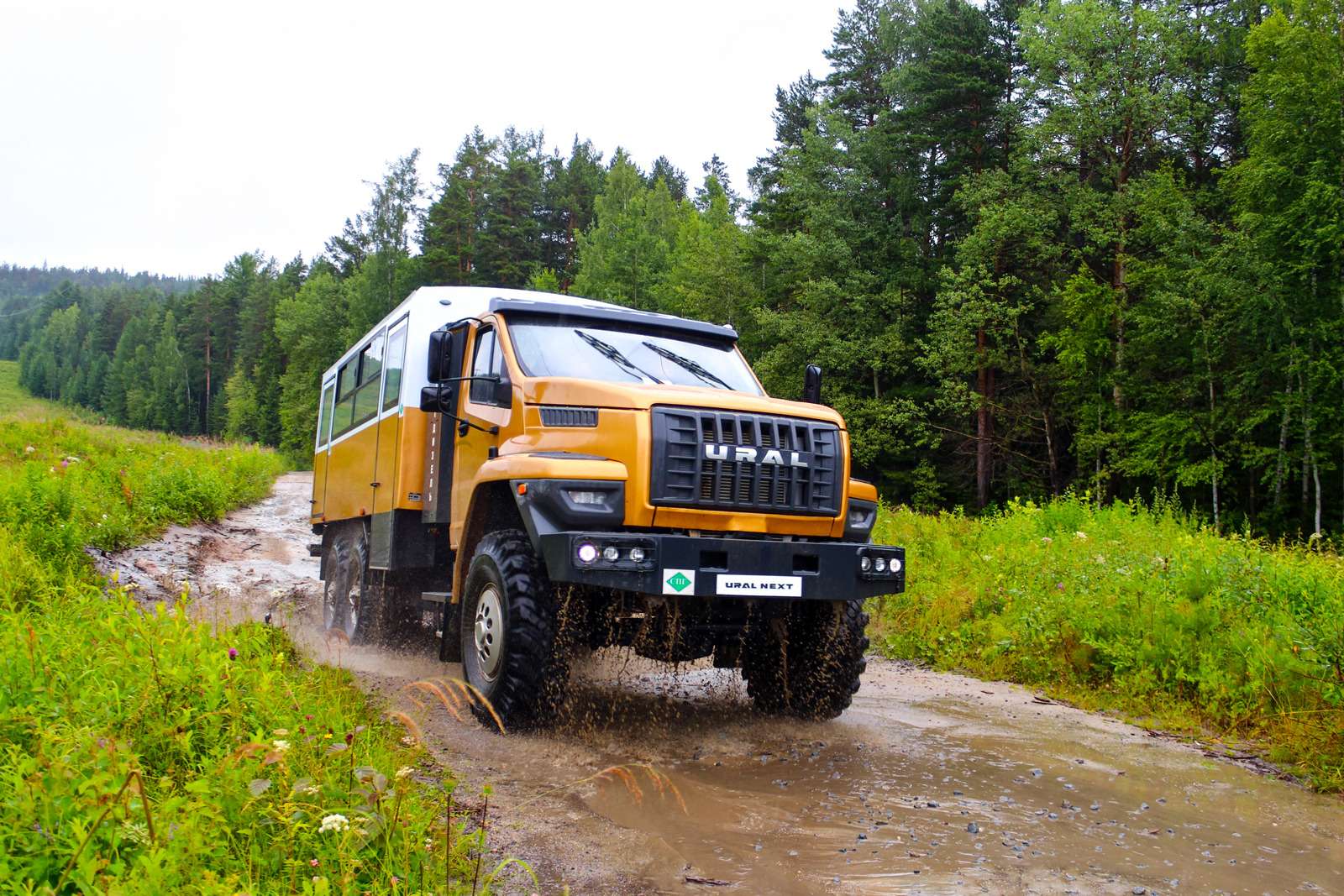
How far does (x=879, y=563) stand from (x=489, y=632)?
7.61 ft

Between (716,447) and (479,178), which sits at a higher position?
(479,178)

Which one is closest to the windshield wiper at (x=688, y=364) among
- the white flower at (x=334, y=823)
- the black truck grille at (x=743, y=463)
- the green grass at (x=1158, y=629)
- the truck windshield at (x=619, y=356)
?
the truck windshield at (x=619, y=356)

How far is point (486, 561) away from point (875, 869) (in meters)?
2.93

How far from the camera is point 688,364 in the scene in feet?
22.0

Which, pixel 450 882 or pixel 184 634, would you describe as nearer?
pixel 450 882

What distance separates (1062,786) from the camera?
4.91m

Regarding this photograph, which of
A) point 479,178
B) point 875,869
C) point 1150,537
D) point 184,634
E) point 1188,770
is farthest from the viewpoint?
point 479,178

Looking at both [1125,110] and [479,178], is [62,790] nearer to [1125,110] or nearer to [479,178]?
[1125,110]

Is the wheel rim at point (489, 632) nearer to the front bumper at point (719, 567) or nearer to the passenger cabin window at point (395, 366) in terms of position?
the front bumper at point (719, 567)

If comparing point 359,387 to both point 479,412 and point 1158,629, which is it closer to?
point 479,412

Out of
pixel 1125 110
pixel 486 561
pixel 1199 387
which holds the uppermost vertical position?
pixel 1125 110

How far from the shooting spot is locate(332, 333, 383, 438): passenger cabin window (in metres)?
8.90

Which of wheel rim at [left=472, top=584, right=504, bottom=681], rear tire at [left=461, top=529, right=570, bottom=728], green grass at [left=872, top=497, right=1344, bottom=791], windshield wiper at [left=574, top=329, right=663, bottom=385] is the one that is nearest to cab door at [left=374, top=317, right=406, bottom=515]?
windshield wiper at [left=574, top=329, right=663, bottom=385]

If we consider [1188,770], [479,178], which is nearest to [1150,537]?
[1188,770]
